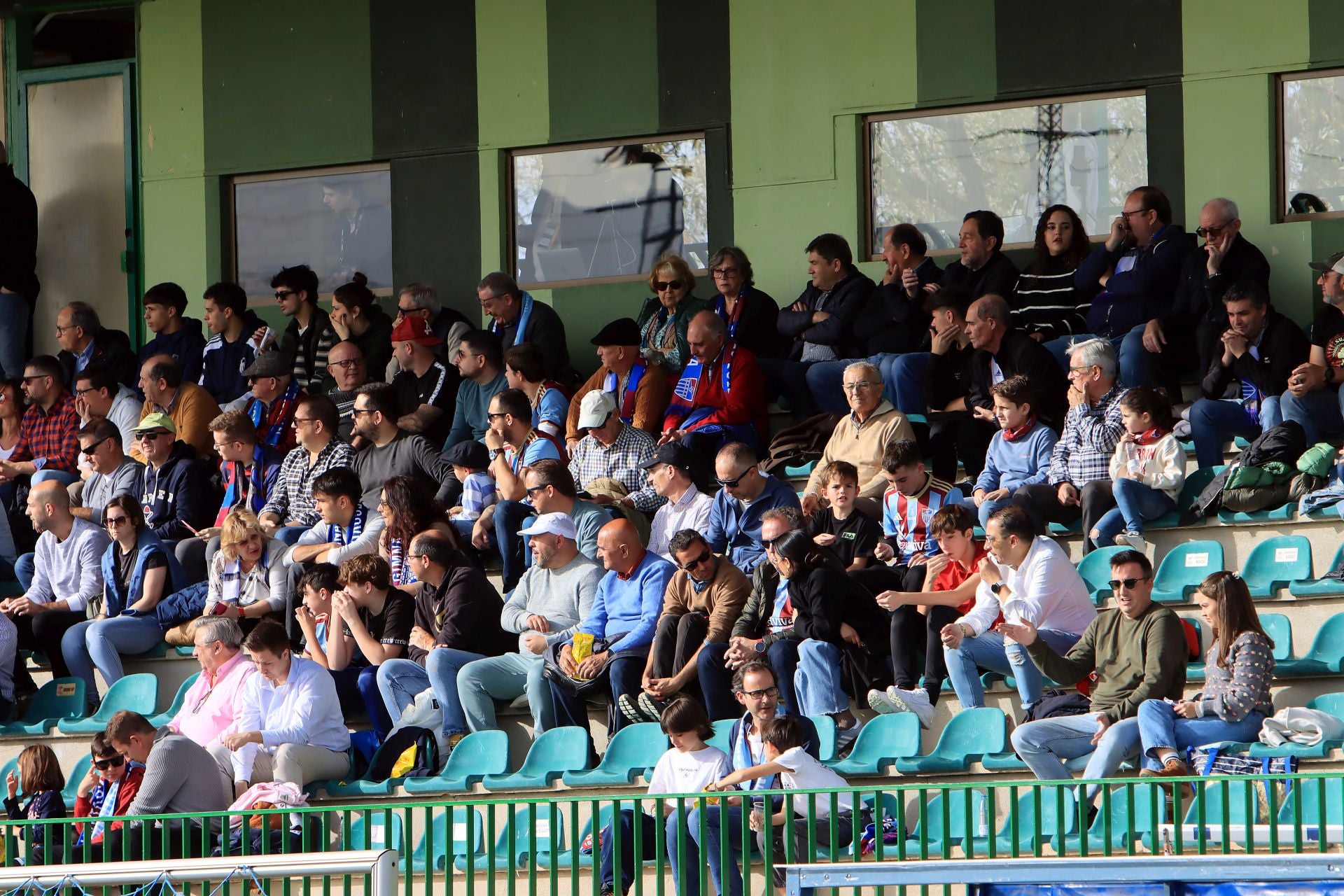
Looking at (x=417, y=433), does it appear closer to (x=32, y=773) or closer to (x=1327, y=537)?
(x=32, y=773)

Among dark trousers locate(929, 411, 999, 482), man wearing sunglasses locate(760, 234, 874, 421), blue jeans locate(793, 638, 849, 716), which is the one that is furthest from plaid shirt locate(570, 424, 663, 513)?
blue jeans locate(793, 638, 849, 716)

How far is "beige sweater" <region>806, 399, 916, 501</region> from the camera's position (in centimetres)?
988

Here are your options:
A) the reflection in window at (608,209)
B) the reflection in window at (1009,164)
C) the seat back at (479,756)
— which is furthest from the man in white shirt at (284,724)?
the reflection in window at (1009,164)

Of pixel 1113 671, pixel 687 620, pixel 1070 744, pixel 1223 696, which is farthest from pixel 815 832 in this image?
pixel 687 620

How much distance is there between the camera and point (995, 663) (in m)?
8.19

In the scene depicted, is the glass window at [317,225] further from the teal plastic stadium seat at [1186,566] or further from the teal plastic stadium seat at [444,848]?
the teal plastic stadium seat at [444,848]

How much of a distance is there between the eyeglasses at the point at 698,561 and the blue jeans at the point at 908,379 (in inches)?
87.8

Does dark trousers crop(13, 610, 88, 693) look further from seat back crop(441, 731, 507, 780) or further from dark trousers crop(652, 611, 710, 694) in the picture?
dark trousers crop(652, 611, 710, 694)

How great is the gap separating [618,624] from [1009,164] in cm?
438

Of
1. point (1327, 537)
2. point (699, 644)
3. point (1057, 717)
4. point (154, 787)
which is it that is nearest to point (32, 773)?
point (154, 787)

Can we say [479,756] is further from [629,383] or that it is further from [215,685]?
[629,383]

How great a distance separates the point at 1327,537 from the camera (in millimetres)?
8969

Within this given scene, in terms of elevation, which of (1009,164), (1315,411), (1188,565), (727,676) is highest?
(1009,164)

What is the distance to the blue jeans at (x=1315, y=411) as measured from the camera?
963cm
